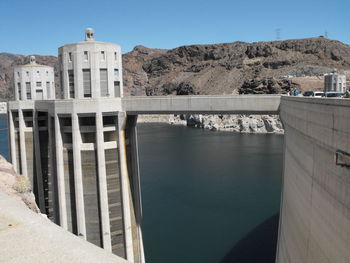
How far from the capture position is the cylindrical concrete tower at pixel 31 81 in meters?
32.4

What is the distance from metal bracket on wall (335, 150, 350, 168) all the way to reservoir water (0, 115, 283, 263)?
19.8 metres

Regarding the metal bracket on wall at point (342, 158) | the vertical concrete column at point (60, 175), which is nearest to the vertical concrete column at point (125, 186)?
the vertical concrete column at point (60, 175)

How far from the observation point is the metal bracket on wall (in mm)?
7980

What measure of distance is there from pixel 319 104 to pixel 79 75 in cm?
1536

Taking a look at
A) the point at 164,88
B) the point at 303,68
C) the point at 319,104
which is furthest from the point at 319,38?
the point at 319,104

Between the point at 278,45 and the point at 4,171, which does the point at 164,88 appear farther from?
the point at 4,171

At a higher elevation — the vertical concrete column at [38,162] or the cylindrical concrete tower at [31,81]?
the cylindrical concrete tower at [31,81]

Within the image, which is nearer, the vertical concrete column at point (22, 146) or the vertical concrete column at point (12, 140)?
the vertical concrete column at point (22, 146)

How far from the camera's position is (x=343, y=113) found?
26.8 feet

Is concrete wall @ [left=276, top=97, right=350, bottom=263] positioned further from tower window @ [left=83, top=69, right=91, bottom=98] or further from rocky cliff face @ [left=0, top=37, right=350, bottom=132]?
rocky cliff face @ [left=0, top=37, right=350, bottom=132]

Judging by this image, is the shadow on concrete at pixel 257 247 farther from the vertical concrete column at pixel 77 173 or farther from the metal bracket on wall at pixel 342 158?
the metal bracket on wall at pixel 342 158

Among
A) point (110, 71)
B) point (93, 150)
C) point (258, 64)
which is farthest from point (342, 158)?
point (258, 64)

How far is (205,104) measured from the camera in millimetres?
19547

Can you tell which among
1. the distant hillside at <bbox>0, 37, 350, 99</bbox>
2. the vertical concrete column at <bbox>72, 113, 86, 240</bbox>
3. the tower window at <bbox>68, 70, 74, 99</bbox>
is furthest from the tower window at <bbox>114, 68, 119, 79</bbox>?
the distant hillside at <bbox>0, 37, 350, 99</bbox>
